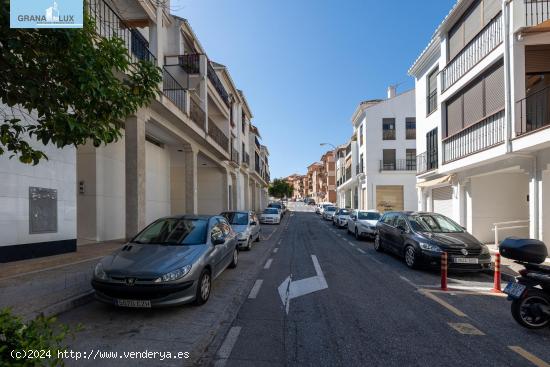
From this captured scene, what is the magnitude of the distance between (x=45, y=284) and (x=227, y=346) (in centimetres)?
420

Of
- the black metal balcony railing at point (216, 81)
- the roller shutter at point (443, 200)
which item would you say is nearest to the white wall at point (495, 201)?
the roller shutter at point (443, 200)

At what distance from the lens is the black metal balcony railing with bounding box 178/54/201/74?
608 inches

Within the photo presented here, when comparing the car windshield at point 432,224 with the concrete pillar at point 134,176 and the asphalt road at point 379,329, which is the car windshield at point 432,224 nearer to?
the asphalt road at point 379,329

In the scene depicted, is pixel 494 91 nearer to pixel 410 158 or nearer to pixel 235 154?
pixel 235 154

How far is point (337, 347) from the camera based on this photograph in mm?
4008

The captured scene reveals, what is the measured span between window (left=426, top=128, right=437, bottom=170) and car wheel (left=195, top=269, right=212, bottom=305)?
14479 mm

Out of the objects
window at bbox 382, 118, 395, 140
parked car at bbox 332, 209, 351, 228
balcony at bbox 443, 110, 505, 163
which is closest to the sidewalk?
balcony at bbox 443, 110, 505, 163

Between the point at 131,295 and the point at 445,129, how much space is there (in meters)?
15.2

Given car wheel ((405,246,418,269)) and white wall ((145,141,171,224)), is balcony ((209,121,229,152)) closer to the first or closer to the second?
white wall ((145,141,171,224))

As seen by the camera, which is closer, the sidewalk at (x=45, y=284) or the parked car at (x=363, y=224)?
the sidewalk at (x=45, y=284)

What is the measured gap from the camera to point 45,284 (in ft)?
19.8

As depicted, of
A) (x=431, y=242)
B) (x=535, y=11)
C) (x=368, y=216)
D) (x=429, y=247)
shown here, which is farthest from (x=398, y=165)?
(x=429, y=247)

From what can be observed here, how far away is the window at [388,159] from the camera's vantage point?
34.5 meters

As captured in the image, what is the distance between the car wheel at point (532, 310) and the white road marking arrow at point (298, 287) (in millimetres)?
3357
